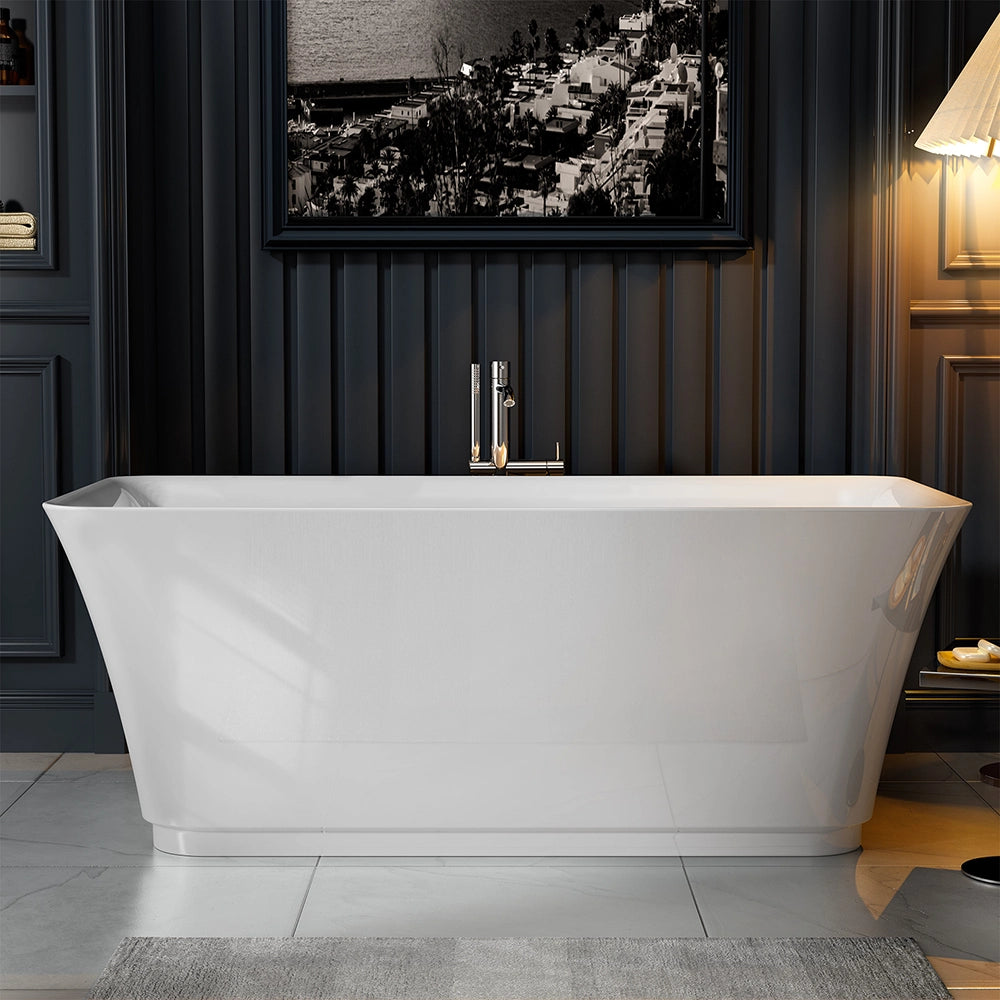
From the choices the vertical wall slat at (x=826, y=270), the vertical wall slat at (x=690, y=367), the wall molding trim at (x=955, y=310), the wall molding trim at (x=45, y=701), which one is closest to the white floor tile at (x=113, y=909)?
the wall molding trim at (x=45, y=701)

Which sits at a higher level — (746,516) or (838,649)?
(746,516)

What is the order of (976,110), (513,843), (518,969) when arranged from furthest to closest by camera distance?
(976,110) < (513,843) < (518,969)

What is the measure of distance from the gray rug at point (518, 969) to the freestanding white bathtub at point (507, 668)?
283 millimetres

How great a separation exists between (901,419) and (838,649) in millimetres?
947

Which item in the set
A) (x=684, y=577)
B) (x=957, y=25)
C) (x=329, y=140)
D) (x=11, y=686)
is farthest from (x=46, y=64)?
(x=957, y=25)

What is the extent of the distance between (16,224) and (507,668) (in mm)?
1641

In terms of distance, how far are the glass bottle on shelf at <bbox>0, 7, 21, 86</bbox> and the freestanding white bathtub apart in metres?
1.30

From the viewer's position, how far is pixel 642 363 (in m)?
2.65

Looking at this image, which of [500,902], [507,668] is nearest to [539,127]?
[507,668]

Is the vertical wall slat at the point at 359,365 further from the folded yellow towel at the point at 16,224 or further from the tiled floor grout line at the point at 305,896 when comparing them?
the tiled floor grout line at the point at 305,896

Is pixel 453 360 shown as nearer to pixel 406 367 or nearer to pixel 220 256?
pixel 406 367

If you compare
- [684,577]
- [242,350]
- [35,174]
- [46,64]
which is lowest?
[684,577]

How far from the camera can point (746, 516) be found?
1745 mm

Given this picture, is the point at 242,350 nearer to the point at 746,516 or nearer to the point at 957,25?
the point at 746,516
